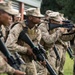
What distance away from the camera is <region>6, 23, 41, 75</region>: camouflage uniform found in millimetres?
9093

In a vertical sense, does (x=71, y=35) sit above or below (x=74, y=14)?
Answer: above

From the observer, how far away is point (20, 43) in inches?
372

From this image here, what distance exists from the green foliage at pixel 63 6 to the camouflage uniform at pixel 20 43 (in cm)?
3978

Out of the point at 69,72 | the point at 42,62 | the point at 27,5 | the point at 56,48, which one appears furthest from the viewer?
the point at 27,5

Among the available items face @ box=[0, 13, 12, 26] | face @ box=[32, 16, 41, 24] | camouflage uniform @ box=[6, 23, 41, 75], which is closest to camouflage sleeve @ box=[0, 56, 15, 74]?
face @ box=[0, 13, 12, 26]

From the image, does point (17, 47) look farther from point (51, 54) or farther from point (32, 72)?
point (51, 54)

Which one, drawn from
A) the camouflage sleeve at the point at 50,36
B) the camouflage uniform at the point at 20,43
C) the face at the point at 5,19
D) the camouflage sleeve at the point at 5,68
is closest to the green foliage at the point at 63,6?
the camouflage sleeve at the point at 50,36

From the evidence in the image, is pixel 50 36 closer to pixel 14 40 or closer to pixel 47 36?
pixel 47 36

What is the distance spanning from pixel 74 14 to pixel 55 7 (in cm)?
731

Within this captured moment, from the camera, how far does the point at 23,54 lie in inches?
369

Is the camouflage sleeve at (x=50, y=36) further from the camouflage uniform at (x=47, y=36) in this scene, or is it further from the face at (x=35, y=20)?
the face at (x=35, y=20)

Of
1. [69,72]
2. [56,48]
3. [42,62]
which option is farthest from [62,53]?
[42,62]

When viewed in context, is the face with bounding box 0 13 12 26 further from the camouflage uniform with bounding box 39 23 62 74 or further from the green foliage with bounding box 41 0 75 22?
the green foliage with bounding box 41 0 75 22

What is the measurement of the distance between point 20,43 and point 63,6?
45.5 m
